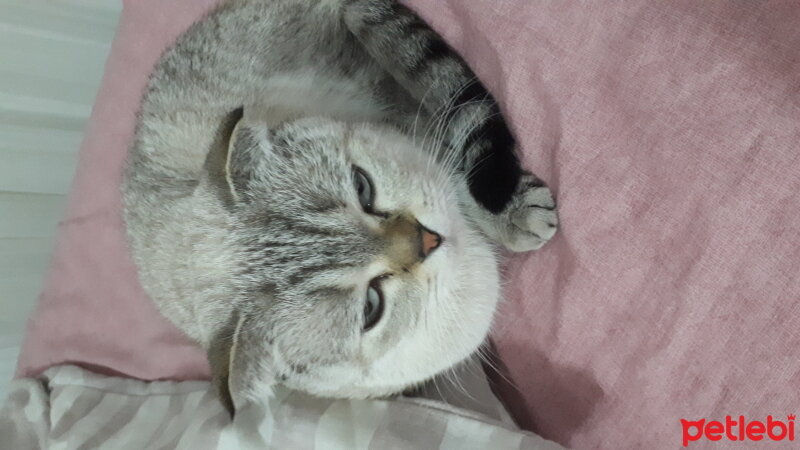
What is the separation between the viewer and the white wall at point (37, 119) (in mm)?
1803

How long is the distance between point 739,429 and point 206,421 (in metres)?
0.92

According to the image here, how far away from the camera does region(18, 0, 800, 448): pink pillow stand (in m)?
0.85

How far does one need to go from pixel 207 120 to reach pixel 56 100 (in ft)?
2.69

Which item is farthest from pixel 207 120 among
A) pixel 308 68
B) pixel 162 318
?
pixel 162 318

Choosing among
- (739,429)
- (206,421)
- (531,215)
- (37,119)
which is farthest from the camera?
(37,119)

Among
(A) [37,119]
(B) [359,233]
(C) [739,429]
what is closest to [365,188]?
(B) [359,233]

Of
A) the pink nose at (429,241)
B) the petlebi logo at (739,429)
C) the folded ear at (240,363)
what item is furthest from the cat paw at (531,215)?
the folded ear at (240,363)

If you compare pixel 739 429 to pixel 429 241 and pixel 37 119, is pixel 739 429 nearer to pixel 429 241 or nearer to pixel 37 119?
pixel 429 241

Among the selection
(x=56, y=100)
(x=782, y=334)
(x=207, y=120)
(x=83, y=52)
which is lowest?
(x=56, y=100)

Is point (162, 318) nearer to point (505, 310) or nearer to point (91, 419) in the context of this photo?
point (91, 419)

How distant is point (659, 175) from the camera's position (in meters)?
0.96

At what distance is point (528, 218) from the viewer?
1.12 m

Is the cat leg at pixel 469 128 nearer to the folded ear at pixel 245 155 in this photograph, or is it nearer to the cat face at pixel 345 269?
the cat face at pixel 345 269

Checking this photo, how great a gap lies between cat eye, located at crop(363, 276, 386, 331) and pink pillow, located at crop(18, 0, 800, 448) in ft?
0.86
